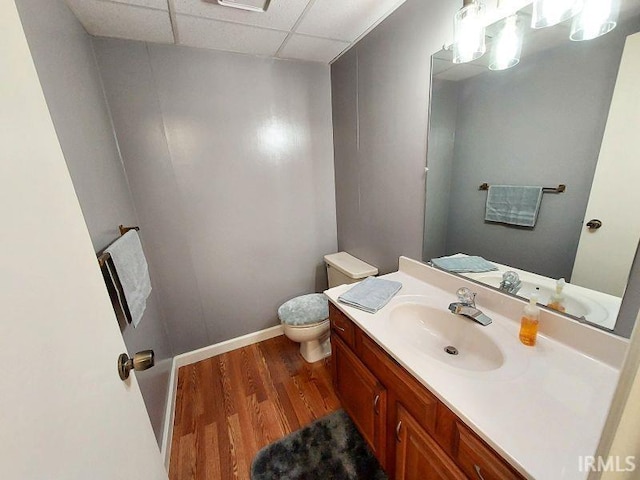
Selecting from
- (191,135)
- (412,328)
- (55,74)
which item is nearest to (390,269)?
(412,328)

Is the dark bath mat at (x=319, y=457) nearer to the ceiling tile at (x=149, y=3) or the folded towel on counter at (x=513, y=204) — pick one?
the folded towel on counter at (x=513, y=204)

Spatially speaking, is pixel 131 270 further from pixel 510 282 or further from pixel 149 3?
pixel 510 282

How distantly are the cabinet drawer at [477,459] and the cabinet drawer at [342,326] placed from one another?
552mm

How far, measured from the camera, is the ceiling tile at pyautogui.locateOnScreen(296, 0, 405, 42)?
1.27m

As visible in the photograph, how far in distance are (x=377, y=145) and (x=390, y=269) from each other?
2.69 feet

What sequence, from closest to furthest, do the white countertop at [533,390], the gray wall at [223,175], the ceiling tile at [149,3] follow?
the white countertop at [533,390] < the ceiling tile at [149,3] < the gray wall at [223,175]

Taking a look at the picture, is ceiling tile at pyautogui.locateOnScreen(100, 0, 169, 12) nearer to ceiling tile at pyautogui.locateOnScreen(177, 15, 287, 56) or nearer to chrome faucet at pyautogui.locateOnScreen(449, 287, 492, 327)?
ceiling tile at pyautogui.locateOnScreen(177, 15, 287, 56)

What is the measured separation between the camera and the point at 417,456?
2.87ft

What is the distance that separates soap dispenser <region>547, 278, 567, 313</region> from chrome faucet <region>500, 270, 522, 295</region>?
0.38 feet

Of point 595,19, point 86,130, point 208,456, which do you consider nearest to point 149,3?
point 86,130

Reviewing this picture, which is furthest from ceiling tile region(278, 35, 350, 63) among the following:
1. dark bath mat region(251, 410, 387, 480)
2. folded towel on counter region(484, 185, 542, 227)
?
dark bath mat region(251, 410, 387, 480)

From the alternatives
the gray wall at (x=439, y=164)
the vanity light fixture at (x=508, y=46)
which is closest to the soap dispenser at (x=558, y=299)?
the gray wall at (x=439, y=164)

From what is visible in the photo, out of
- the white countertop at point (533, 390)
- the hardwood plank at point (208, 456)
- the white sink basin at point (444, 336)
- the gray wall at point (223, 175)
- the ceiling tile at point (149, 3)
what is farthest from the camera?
the gray wall at point (223, 175)

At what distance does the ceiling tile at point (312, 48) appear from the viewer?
159 centimetres
